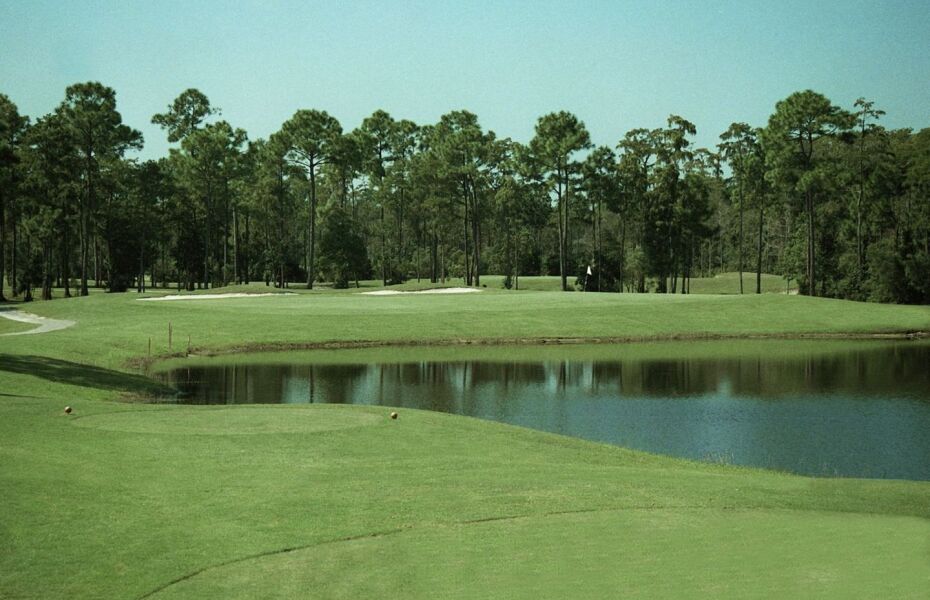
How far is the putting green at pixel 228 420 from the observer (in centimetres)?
1780

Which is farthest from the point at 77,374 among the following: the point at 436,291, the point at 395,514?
the point at 436,291

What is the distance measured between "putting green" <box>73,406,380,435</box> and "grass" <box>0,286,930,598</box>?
8 centimetres

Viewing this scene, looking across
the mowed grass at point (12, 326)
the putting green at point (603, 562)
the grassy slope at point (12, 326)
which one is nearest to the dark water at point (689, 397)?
the putting green at point (603, 562)

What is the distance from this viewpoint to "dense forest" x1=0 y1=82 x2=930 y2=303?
7588cm

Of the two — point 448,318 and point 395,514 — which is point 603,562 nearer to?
point 395,514

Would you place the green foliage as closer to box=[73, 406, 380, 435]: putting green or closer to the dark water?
the dark water

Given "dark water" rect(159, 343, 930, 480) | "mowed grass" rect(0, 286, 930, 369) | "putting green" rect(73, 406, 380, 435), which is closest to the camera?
"putting green" rect(73, 406, 380, 435)

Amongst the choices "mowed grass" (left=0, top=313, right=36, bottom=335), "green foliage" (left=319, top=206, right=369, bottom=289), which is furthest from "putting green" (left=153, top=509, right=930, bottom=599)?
"green foliage" (left=319, top=206, right=369, bottom=289)

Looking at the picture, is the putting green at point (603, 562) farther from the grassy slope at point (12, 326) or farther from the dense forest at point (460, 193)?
the dense forest at point (460, 193)

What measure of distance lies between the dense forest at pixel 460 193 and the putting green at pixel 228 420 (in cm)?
5455

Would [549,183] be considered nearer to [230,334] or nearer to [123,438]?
[230,334]

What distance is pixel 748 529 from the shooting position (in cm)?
1058

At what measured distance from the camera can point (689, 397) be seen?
3228cm

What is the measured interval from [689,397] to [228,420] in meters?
18.7
